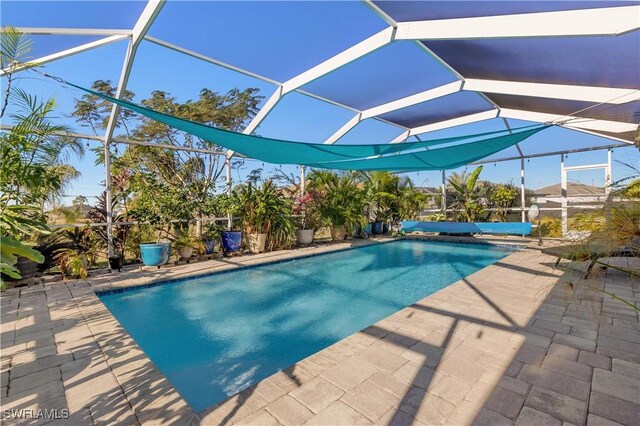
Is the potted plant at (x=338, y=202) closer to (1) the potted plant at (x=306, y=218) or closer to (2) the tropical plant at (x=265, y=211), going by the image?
(1) the potted plant at (x=306, y=218)

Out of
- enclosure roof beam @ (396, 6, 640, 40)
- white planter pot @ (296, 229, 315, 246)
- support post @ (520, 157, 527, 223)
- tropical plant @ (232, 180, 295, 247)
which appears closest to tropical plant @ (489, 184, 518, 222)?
support post @ (520, 157, 527, 223)

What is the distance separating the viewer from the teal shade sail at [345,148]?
5254 millimetres

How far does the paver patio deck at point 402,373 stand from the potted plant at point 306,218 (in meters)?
7.10

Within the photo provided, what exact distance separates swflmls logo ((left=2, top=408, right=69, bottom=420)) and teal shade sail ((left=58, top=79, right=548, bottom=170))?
373 cm

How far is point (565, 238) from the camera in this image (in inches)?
77.5

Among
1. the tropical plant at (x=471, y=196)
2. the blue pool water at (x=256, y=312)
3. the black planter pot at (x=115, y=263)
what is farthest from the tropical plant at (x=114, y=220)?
the tropical plant at (x=471, y=196)

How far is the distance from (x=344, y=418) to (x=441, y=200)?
47.4 feet

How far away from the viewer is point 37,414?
2.13m

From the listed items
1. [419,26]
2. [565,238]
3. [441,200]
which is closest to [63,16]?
[419,26]

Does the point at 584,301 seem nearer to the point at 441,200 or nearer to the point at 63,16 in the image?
the point at 63,16

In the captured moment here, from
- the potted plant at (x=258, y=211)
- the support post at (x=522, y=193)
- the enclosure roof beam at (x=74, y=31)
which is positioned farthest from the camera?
the support post at (x=522, y=193)

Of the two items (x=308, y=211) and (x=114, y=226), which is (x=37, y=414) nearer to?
(x=114, y=226)

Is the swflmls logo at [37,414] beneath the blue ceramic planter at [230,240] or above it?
beneath

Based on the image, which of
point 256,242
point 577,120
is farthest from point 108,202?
point 577,120
